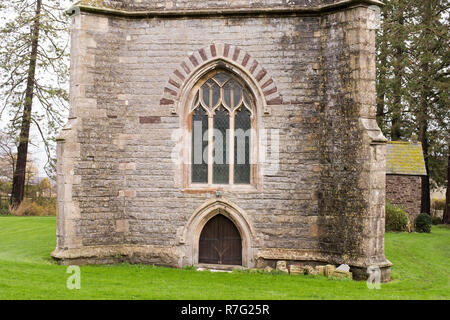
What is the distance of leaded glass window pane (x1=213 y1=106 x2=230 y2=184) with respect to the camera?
12234 millimetres

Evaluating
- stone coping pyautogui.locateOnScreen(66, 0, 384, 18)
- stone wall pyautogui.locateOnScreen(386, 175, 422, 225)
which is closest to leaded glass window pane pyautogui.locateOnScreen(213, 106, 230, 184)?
stone coping pyautogui.locateOnScreen(66, 0, 384, 18)

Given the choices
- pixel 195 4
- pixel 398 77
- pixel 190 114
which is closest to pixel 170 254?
pixel 190 114

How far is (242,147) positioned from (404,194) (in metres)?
13.9

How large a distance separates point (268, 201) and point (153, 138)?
3.17 meters

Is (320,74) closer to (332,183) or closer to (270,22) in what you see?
(270,22)

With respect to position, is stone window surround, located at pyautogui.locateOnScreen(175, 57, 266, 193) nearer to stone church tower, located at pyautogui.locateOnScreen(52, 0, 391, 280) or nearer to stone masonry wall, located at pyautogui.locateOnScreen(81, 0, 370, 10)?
stone church tower, located at pyautogui.locateOnScreen(52, 0, 391, 280)

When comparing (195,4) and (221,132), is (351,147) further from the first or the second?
(195,4)

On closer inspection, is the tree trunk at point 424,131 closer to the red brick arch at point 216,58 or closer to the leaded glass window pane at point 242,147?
the red brick arch at point 216,58

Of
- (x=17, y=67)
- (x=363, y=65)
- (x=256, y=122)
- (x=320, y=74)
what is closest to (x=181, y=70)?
(x=256, y=122)

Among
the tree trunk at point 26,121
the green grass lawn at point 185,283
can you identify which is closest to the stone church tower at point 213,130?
the green grass lawn at point 185,283

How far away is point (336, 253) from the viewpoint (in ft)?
36.9

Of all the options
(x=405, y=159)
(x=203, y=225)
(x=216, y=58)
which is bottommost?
(x=203, y=225)

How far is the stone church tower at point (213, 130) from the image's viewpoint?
11430 millimetres

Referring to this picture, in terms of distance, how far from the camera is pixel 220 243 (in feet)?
39.9
